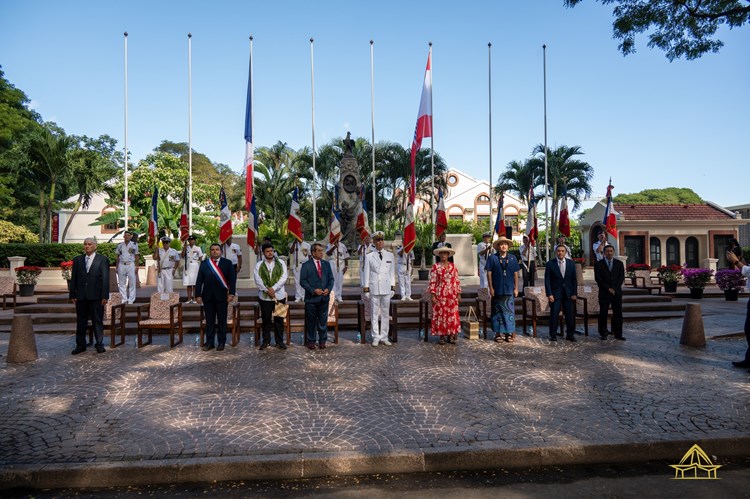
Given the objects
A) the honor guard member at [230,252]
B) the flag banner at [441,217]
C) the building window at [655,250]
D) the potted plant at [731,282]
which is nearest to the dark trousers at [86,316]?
the honor guard member at [230,252]

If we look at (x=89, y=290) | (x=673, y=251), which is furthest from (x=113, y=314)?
(x=673, y=251)

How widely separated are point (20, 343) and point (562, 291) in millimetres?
9542

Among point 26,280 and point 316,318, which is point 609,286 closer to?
point 316,318

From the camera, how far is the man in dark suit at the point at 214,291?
895 centimetres

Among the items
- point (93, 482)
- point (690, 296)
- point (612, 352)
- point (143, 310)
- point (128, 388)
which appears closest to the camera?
point (93, 482)

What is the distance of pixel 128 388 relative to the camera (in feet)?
21.1

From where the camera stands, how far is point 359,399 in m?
5.86

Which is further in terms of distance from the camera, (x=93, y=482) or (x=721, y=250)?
(x=721, y=250)

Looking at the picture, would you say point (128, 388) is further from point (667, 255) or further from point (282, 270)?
point (667, 255)

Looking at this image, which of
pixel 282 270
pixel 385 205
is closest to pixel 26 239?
pixel 385 205

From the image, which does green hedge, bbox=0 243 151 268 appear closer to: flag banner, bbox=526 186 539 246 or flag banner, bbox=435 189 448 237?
flag banner, bbox=435 189 448 237

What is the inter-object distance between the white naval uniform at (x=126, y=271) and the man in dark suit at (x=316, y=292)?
6052 mm

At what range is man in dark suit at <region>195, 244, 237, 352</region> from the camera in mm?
8953

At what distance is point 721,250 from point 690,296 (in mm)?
18960
